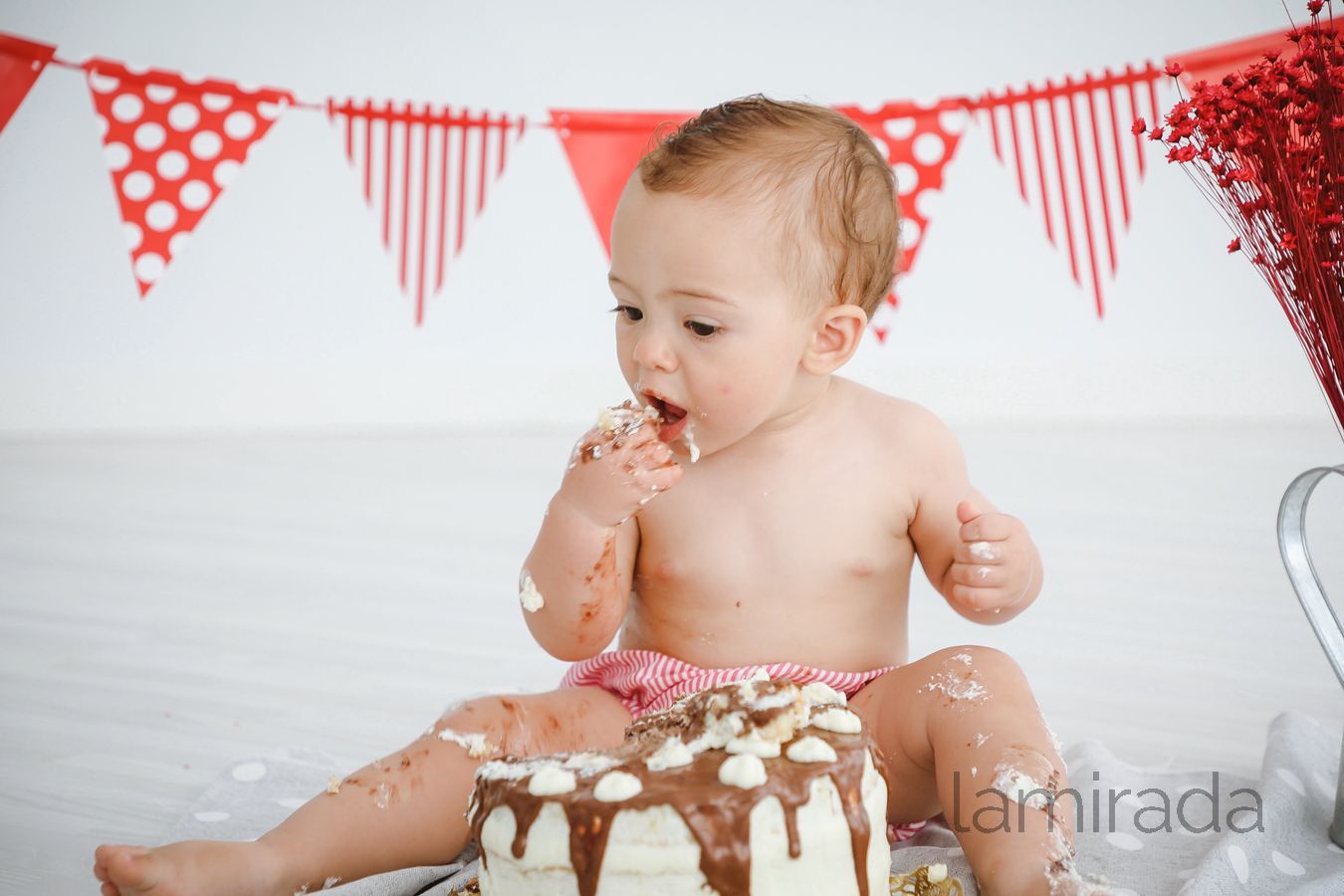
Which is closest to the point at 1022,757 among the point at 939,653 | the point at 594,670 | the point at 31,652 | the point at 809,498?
the point at 939,653

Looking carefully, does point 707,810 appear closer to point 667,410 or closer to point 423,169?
point 667,410

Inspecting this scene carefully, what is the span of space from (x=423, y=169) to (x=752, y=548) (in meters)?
3.22

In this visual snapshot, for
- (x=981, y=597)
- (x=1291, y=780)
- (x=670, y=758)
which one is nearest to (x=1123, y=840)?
(x=1291, y=780)

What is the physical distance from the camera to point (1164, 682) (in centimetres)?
192

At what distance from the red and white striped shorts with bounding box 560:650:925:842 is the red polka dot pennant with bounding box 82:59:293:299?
307cm

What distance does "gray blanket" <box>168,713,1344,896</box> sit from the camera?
3.89 ft

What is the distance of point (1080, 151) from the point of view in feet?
14.1

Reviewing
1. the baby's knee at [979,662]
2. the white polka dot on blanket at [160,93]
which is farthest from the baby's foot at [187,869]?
the white polka dot on blanket at [160,93]

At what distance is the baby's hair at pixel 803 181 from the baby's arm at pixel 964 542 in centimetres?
19

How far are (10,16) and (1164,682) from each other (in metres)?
4.20

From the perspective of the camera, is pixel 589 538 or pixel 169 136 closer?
pixel 589 538

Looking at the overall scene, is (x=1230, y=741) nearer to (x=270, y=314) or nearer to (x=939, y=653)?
(x=939, y=653)

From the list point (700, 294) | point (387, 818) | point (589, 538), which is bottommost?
point (387, 818)

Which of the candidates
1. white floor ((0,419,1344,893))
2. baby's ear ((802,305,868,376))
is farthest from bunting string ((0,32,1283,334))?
baby's ear ((802,305,868,376))
